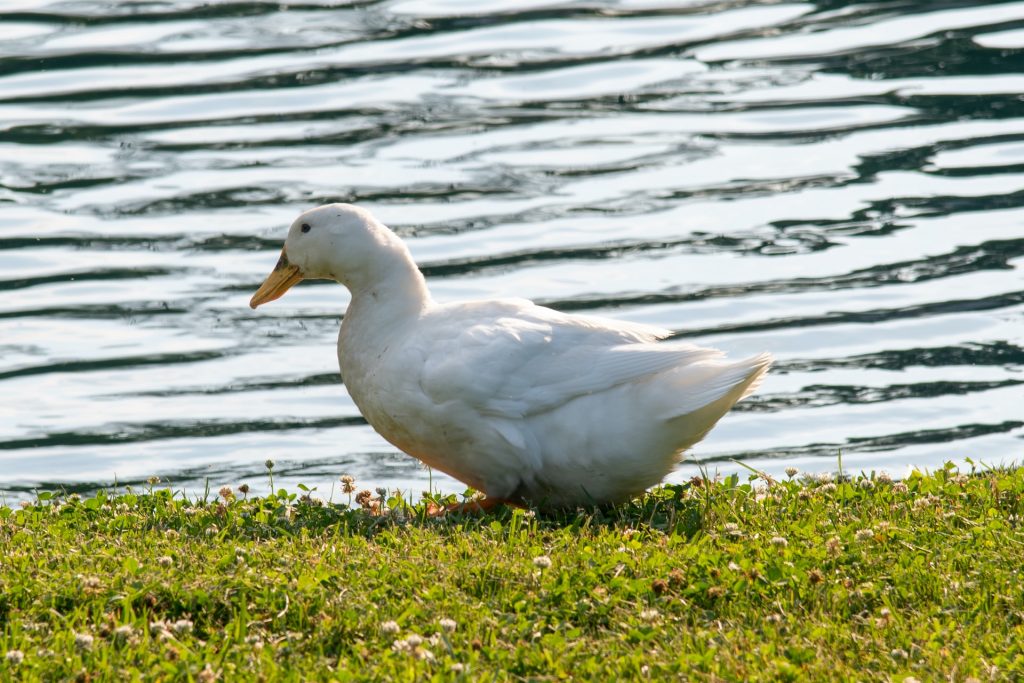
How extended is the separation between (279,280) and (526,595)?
2651mm

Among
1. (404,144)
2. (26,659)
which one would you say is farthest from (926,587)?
(404,144)

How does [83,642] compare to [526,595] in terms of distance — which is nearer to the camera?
[83,642]

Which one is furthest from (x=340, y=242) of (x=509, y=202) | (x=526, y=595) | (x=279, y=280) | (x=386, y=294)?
(x=509, y=202)

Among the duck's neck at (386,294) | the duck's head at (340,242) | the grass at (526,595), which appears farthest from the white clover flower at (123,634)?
the duck's head at (340,242)

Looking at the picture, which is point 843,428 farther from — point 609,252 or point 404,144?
point 404,144

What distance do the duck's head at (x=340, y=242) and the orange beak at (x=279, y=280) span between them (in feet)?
0.44

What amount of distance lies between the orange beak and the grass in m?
1.44

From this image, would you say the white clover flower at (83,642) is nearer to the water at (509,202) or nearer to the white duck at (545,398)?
the white duck at (545,398)

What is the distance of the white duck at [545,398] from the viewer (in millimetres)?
6180

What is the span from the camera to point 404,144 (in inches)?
565

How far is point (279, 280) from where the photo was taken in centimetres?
721

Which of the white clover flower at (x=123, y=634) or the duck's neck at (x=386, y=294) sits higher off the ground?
the duck's neck at (x=386, y=294)

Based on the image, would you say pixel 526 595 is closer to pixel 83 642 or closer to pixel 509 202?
pixel 83 642

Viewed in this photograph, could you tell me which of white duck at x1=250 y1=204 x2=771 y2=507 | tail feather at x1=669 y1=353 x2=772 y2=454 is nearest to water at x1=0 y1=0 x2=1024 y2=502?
tail feather at x1=669 y1=353 x2=772 y2=454
